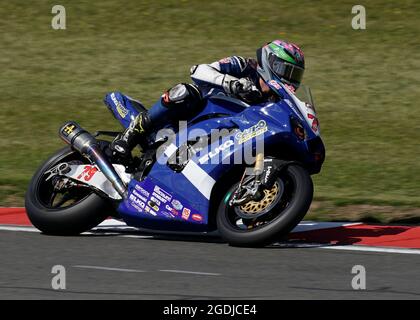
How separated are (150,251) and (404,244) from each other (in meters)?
2.13

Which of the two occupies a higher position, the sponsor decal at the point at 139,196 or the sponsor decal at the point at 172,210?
the sponsor decal at the point at 139,196

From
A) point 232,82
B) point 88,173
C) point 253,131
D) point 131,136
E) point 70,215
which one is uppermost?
point 232,82

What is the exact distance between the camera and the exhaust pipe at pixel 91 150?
10.2m

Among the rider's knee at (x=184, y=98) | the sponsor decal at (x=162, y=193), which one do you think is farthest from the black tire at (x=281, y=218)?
the rider's knee at (x=184, y=98)

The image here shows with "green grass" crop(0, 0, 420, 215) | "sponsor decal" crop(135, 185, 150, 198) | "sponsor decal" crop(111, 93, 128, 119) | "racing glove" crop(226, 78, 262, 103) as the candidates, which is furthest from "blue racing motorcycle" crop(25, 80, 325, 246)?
"green grass" crop(0, 0, 420, 215)

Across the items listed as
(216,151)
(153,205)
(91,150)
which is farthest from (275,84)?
(91,150)

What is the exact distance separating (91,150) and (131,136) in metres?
0.39

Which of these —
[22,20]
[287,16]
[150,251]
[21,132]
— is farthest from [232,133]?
[22,20]

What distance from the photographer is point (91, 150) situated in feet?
34.2

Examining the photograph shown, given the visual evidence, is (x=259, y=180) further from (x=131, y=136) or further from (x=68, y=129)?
(x=68, y=129)

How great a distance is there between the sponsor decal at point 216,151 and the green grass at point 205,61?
10.1 ft

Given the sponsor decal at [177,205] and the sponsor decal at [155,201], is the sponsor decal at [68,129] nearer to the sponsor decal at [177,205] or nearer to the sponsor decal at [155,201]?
the sponsor decal at [155,201]

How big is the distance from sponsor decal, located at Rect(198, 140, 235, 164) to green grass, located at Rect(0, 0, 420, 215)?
3078 millimetres

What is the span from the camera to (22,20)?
882 inches
